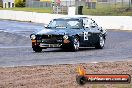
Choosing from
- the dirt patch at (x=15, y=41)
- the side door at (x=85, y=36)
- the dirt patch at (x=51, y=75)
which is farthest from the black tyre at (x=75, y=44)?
the dirt patch at (x=51, y=75)

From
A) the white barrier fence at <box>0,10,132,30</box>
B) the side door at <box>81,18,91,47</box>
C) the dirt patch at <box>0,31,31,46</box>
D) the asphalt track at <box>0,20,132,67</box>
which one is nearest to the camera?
the asphalt track at <box>0,20,132,67</box>

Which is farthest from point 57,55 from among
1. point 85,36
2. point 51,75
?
point 51,75

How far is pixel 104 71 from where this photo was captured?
1044 cm

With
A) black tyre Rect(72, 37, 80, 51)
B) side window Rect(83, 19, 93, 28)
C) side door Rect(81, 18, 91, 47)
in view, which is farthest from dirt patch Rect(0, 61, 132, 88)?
side window Rect(83, 19, 93, 28)

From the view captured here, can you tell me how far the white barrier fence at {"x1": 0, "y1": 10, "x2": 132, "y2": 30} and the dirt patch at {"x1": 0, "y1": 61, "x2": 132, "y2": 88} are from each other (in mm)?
23565

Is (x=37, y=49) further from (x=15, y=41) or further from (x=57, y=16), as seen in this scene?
(x=57, y=16)

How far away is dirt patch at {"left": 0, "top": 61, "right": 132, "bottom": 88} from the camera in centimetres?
830

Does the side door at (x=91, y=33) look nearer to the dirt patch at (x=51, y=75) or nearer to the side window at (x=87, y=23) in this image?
the side window at (x=87, y=23)

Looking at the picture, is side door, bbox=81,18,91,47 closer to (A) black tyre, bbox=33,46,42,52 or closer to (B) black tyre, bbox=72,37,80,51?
(B) black tyre, bbox=72,37,80,51

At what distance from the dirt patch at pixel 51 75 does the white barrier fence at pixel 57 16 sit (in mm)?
23565

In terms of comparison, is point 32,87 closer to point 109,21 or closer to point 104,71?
point 104,71

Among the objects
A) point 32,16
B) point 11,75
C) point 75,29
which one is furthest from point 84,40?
point 32,16

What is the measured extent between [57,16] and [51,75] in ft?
119

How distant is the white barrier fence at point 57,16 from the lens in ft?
116
